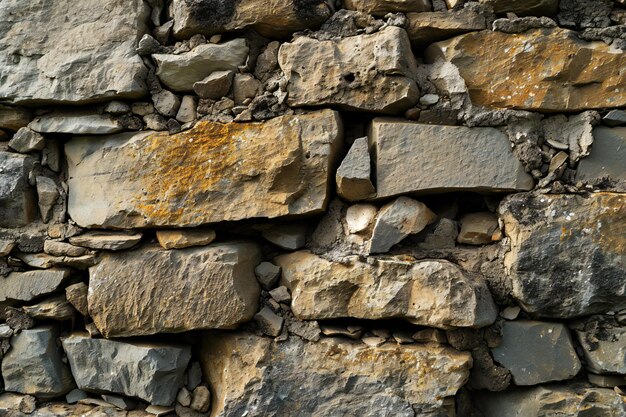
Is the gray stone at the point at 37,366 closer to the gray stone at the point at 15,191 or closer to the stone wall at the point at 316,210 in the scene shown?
the stone wall at the point at 316,210

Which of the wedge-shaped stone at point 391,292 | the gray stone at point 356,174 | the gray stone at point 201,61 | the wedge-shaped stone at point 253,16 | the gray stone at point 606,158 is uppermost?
the wedge-shaped stone at point 253,16

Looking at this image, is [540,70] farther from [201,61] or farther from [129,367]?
[129,367]

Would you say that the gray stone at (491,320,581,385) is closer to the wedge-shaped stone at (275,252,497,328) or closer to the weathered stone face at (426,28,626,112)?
the wedge-shaped stone at (275,252,497,328)

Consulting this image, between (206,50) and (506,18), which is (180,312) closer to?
(206,50)

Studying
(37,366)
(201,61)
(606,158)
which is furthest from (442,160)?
(37,366)

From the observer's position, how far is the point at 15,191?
2.46 meters

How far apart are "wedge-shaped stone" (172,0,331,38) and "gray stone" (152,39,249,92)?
3.3 inches

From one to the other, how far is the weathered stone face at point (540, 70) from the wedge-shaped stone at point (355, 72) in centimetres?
25

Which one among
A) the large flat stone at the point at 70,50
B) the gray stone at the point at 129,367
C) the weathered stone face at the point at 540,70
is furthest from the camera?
the large flat stone at the point at 70,50

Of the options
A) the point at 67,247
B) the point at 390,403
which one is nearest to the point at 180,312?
the point at 67,247

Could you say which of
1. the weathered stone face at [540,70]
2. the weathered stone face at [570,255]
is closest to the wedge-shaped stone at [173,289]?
the weathered stone face at [570,255]

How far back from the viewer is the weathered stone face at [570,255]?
2062 millimetres

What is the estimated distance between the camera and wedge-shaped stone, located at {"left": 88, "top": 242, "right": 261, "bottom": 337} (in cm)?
224

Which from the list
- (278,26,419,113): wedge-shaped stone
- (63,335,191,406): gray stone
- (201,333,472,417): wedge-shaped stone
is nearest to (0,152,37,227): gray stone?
(63,335,191,406): gray stone
